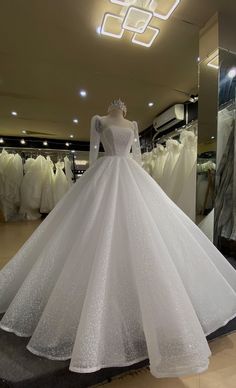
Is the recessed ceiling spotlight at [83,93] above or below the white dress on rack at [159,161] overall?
above

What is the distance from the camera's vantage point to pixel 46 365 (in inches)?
31.4

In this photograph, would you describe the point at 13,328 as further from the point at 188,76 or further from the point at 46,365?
the point at 188,76

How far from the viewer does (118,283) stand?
0.89 metres

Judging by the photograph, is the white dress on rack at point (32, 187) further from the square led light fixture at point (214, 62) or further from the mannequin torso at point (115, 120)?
the square led light fixture at point (214, 62)

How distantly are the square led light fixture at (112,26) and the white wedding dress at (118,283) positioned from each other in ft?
4.58

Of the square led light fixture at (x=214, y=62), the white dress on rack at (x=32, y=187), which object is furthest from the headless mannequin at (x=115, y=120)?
the white dress on rack at (x=32, y=187)

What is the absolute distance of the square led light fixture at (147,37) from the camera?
1.97 meters

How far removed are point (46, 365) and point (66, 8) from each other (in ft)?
Answer: 7.85

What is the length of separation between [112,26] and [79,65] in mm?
586

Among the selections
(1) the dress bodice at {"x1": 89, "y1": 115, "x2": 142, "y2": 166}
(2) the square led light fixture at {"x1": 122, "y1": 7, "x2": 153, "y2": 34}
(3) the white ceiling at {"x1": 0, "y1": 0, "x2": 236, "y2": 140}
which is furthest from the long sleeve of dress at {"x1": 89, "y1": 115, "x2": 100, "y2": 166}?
(3) the white ceiling at {"x1": 0, "y1": 0, "x2": 236, "y2": 140}

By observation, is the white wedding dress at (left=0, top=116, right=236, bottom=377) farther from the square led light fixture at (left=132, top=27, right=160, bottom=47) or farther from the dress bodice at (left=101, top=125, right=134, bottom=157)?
the square led light fixture at (left=132, top=27, right=160, bottom=47)

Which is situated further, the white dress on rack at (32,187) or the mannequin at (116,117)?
the white dress on rack at (32,187)

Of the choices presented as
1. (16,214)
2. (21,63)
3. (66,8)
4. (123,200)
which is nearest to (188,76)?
(66,8)

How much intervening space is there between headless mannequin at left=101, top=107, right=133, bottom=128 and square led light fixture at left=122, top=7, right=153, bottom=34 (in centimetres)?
95
